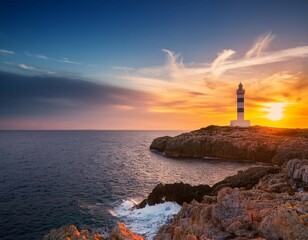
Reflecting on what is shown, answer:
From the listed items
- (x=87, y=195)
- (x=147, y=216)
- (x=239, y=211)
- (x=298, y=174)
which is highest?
(x=298, y=174)

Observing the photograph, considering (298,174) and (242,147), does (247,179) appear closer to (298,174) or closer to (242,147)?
(298,174)

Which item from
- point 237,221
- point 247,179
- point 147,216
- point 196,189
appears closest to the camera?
point 237,221

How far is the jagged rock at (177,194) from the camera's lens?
33.8 metres

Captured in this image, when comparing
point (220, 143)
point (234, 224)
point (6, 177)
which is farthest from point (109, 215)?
point (220, 143)

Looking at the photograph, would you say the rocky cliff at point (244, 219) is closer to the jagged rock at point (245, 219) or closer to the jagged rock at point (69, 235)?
the jagged rock at point (245, 219)

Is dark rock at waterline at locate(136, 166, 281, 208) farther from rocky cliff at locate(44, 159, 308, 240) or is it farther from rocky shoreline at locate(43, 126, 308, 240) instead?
rocky cliff at locate(44, 159, 308, 240)

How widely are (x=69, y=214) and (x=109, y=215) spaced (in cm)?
518

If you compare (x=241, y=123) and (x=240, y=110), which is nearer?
(x=240, y=110)

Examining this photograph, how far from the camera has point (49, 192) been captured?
146 ft

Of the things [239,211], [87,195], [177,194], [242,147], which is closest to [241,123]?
[242,147]

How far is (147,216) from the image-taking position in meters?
32.3

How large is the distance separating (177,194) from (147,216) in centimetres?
486

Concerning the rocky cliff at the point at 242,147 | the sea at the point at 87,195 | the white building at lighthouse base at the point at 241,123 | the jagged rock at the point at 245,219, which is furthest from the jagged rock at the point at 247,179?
the white building at lighthouse base at the point at 241,123

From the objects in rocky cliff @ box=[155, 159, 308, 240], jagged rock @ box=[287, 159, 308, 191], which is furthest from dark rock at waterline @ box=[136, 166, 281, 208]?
rocky cliff @ box=[155, 159, 308, 240]
